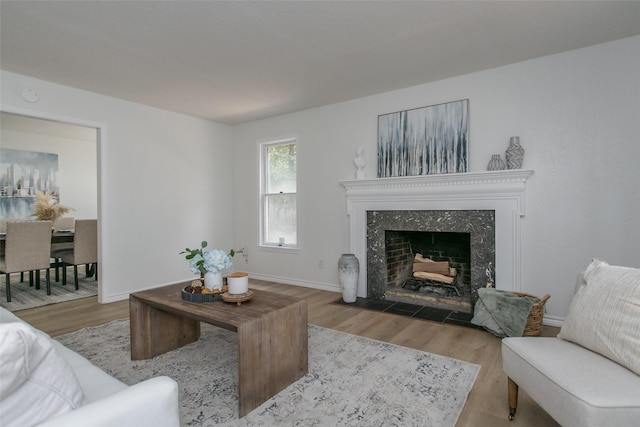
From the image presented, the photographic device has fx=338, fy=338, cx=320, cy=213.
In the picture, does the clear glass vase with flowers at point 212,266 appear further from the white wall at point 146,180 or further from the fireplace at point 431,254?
the white wall at point 146,180

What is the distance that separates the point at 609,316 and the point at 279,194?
418 centimetres

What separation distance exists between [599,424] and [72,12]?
3657 mm

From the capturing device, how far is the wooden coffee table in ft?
5.96

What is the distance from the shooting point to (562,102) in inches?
120

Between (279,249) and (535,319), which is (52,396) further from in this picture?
(279,249)

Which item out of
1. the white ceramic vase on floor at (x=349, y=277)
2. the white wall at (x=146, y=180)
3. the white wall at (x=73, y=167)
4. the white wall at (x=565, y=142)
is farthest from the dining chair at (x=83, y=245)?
the white wall at (x=565, y=142)

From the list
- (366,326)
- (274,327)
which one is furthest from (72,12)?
(366,326)

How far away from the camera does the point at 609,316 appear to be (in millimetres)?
1467

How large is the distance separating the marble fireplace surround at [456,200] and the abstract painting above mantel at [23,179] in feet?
18.4

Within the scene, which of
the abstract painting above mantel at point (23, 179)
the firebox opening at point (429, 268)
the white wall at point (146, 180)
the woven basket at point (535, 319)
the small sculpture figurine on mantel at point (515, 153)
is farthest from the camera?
the abstract painting above mantel at point (23, 179)

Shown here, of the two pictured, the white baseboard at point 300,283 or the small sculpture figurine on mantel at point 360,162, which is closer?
the small sculpture figurine on mantel at point 360,162

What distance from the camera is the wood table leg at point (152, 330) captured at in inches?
95.8

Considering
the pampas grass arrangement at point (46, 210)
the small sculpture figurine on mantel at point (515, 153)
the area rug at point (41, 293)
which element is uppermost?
the small sculpture figurine on mantel at point (515, 153)

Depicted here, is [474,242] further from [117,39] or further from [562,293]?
[117,39]
